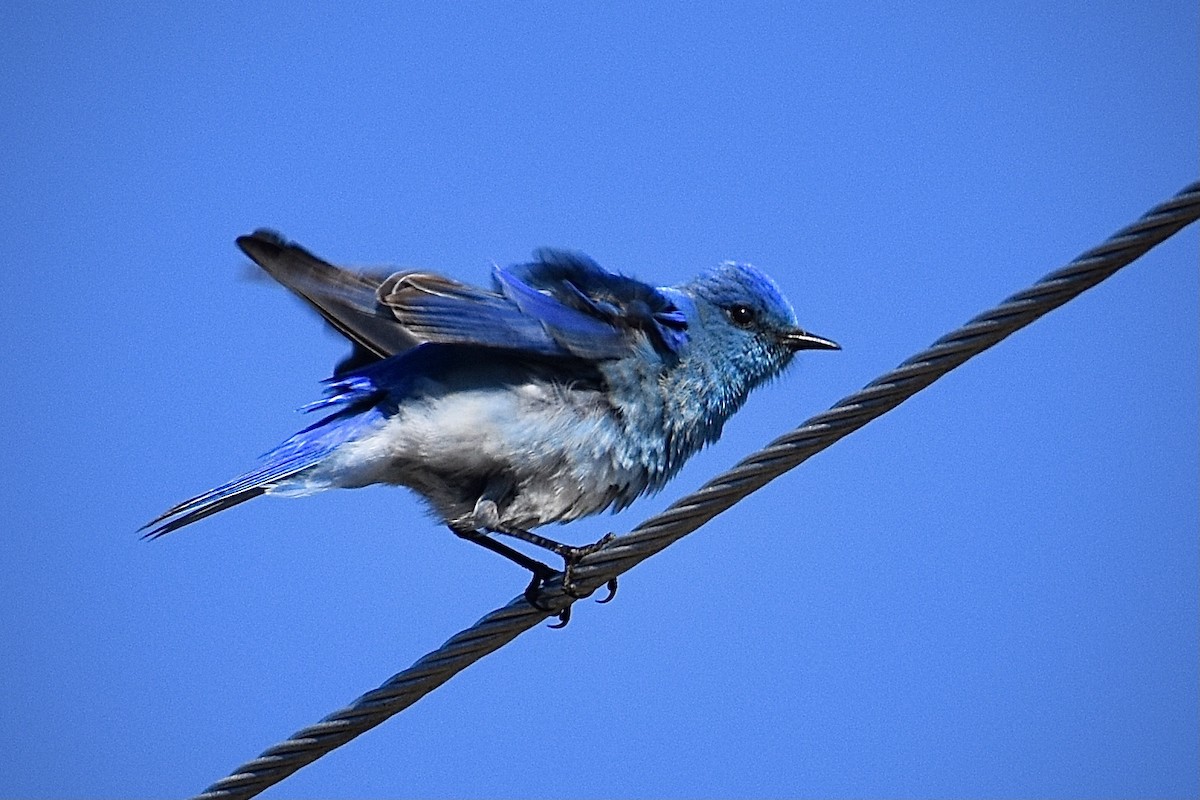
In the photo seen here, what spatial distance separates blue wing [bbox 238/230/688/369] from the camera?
21.5 ft

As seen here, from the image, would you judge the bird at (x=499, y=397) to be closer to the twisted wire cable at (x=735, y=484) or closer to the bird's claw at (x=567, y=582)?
the bird's claw at (x=567, y=582)

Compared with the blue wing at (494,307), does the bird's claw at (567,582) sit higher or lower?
lower

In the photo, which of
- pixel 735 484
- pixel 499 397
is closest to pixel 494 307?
pixel 499 397

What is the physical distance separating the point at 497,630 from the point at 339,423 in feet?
6.37

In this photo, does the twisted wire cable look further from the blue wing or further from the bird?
the blue wing

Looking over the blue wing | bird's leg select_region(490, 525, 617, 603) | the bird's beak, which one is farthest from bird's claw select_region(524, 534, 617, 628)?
the bird's beak

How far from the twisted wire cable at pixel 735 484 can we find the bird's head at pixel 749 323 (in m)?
2.00

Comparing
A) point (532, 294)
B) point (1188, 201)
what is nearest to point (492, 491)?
point (532, 294)

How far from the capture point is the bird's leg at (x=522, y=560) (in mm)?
6480

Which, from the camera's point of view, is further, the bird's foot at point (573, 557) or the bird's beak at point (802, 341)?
the bird's beak at point (802, 341)

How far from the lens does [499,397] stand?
6738 mm

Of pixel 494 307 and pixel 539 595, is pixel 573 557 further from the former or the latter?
pixel 494 307

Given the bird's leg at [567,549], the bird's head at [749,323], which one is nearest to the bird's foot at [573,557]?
the bird's leg at [567,549]

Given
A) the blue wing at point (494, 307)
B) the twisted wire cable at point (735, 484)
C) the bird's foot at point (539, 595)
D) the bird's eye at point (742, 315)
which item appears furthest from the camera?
the bird's eye at point (742, 315)
